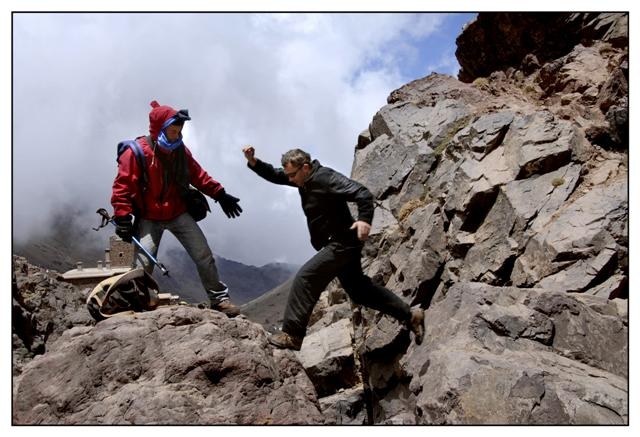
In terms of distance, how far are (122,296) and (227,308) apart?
50.9 inches

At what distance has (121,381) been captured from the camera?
16.9 feet

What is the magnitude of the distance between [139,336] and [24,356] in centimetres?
374

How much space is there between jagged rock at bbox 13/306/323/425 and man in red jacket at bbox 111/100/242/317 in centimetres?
86

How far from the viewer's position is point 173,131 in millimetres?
6273

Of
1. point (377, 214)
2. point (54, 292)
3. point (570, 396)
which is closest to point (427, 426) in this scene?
point (570, 396)

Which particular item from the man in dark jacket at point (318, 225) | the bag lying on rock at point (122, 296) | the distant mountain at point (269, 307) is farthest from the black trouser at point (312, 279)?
the distant mountain at point (269, 307)

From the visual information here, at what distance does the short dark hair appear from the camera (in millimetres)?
6219

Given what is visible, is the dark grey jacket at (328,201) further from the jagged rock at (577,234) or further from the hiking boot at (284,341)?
the jagged rock at (577,234)

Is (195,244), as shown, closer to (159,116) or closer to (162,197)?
(162,197)

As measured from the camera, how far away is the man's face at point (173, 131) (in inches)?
245

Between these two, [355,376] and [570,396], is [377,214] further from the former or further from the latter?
[570,396]

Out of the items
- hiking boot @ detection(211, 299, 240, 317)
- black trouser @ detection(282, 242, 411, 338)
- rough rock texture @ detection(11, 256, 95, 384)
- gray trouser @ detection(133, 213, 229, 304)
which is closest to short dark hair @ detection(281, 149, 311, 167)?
black trouser @ detection(282, 242, 411, 338)

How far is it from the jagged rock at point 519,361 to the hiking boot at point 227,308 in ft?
7.69

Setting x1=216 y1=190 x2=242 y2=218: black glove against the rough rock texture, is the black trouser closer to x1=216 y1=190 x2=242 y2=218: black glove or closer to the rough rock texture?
x1=216 y1=190 x2=242 y2=218: black glove
